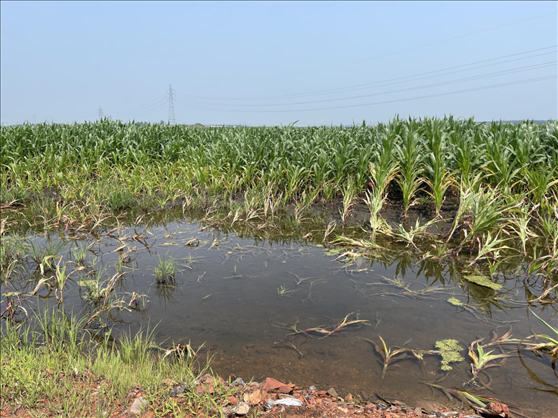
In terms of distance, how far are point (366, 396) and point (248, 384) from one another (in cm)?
82

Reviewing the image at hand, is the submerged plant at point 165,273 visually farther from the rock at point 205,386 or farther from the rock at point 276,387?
the rock at point 276,387

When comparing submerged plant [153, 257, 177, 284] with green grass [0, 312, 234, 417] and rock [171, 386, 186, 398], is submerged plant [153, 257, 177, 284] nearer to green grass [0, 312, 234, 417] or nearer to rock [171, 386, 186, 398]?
green grass [0, 312, 234, 417]

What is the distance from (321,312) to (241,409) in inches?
65.1

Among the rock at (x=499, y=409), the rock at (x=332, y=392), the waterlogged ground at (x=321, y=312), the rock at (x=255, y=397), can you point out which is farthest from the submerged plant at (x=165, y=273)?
the rock at (x=499, y=409)

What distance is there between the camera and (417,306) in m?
3.81

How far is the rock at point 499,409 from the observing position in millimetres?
2264

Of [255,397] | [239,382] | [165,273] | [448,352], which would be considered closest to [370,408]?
[255,397]

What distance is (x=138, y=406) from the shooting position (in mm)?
2227

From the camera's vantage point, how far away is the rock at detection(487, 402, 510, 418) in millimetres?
2264

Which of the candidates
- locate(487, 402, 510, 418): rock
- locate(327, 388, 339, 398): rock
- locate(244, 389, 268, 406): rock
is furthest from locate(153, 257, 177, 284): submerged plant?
locate(487, 402, 510, 418): rock

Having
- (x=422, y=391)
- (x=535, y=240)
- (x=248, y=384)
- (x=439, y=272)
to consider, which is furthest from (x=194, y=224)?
(x=535, y=240)

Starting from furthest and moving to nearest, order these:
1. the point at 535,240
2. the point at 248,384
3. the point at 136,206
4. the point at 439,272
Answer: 1. the point at 136,206
2. the point at 535,240
3. the point at 439,272
4. the point at 248,384

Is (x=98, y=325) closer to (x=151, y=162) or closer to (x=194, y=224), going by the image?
(x=194, y=224)

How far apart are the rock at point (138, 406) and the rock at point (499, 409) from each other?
2140mm
